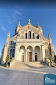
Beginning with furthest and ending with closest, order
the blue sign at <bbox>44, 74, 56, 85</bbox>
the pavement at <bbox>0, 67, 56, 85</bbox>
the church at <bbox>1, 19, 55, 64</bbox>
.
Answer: the church at <bbox>1, 19, 55, 64</bbox>, the pavement at <bbox>0, 67, 56, 85</bbox>, the blue sign at <bbox>44, 74, 56, 85</bbox>

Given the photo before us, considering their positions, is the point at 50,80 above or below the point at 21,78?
above

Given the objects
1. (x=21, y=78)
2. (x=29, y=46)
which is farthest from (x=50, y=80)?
(x=29, y=46)

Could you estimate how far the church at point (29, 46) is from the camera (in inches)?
909

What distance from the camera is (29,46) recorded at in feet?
83.5

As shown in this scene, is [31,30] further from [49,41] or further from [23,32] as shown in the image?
[49,41]

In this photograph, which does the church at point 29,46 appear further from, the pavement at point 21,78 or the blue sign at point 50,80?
the blue sign at point 50,80

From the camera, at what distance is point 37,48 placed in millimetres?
25922

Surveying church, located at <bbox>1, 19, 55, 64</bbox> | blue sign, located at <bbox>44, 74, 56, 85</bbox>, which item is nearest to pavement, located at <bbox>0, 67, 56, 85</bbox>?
blue sign, located at <bbox>44, 74, 56, 85</bbox>

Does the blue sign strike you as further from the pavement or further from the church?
the church

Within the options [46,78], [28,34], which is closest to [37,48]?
[28,34]

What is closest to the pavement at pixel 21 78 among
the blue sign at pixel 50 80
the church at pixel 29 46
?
the blue sign at pixel 50 80

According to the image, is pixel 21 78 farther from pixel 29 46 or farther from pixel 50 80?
pixel 29 46

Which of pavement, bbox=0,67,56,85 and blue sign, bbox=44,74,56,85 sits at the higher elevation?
blue sign, bbox=44,74,56,85

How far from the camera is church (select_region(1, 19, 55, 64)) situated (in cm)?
2309
